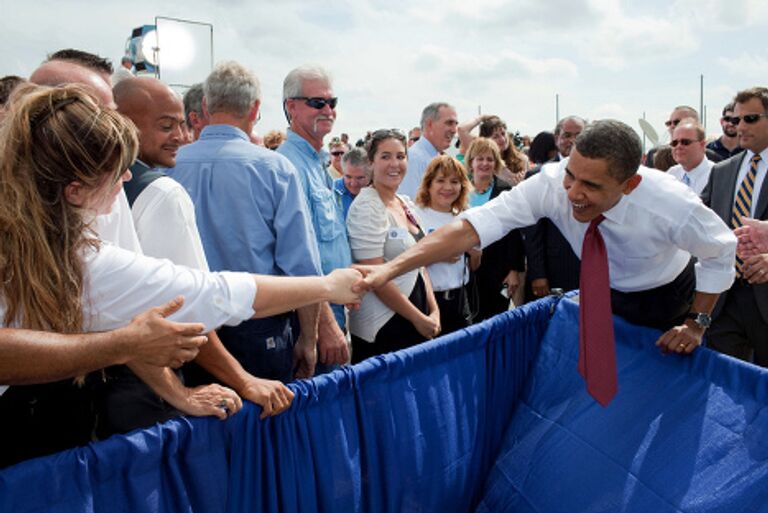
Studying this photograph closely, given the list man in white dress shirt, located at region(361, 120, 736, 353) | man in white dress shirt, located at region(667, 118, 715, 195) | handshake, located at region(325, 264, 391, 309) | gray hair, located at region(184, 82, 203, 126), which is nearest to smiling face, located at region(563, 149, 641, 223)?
man in white dress shirt, located at region(361, 120, 736, 353)

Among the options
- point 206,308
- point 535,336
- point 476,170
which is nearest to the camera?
point 206,308

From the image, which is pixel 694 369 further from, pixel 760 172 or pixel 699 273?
pixel 760 172

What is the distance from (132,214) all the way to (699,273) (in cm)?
226

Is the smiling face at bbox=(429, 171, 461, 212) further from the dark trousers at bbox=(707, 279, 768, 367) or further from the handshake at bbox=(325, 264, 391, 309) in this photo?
the dark trousers at bbox=(707, 279, 768, 367)

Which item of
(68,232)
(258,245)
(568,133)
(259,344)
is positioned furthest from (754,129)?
(68,232)

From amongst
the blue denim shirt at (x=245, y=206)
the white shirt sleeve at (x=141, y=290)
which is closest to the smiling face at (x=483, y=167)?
the blue denim shirt at (x=245, y=206)

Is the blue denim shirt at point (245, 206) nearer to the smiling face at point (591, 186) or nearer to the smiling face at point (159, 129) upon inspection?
the smiling face at point (159, 129)

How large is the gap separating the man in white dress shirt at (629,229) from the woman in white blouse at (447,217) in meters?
0.94

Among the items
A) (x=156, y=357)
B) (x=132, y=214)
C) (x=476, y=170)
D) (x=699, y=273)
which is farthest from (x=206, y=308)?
(x=476, y=170)

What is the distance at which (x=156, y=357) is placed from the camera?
1343 mm

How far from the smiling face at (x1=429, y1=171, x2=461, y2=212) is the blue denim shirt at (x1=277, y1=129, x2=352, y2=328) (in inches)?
38.4

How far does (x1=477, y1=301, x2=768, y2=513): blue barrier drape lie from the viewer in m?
1.93

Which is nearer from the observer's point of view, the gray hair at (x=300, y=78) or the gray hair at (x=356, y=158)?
the gray hair at (x=300, y=78)

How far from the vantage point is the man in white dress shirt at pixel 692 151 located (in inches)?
221
